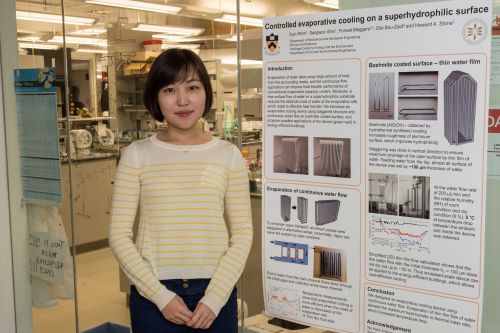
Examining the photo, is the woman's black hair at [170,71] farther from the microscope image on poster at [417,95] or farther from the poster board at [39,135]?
the poster board at [39,135]

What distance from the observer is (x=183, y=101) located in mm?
1872

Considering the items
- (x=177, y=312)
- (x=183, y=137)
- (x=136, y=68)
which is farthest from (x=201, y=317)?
(x=136, y=68)

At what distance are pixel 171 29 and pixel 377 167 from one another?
3.66 feet

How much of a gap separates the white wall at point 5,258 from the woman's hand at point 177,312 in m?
1.66

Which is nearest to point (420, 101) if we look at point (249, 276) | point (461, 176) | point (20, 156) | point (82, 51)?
point (461, 176)

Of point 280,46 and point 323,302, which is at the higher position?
point 280,46

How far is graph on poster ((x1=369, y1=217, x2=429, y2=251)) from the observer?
1769mm

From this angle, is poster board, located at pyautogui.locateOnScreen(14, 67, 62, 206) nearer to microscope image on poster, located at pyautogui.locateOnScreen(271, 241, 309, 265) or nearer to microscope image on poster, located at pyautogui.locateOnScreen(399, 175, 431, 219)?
microscope image on poster, located at pyautogui.locateOnScreen(271, 241, 309, 265)

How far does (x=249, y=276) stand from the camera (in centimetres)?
225

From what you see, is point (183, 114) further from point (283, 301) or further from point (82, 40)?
point (82, 40)

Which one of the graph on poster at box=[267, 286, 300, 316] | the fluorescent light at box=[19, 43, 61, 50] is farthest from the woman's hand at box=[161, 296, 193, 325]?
the fluorescent light at box=[19, 43, 61, 50]

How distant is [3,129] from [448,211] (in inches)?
92.3

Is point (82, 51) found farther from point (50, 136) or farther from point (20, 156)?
point (20, 156)

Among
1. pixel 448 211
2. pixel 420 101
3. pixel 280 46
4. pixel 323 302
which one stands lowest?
pixel 323 302
